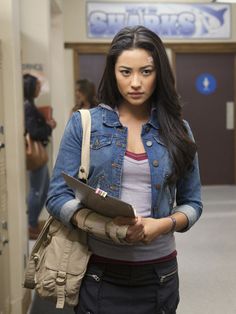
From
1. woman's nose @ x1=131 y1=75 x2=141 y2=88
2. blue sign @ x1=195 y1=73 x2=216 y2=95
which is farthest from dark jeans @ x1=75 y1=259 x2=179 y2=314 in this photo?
blue sign @ x1=195 y1=73 x2=216 y2=95

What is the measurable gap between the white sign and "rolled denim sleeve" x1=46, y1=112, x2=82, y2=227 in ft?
17.6

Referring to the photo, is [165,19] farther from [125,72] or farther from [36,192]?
[125,72]

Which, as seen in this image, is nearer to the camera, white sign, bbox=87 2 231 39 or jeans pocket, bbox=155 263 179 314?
jeans pocket, bbox=155 263 179 314

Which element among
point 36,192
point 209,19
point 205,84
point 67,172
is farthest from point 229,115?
point 67,172

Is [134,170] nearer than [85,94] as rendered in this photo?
Yes

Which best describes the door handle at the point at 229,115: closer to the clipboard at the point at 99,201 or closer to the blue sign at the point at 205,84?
the blue sign at the point at 205,84

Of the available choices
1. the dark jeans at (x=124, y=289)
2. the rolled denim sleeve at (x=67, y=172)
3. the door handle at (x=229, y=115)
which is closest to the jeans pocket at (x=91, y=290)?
the dark jeans at (x=124, y=289)

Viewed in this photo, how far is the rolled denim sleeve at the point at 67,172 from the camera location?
3.86 ft

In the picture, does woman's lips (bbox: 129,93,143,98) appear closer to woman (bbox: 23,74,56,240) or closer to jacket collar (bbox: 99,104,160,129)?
jacket collar (bbox: 99,104,160,129)

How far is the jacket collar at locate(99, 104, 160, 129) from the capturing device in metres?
1.23

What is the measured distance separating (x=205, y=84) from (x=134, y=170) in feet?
18.9

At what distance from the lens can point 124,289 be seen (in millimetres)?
1228

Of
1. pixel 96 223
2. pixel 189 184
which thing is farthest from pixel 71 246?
pixel 189 184

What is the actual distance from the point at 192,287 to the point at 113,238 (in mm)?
2095
